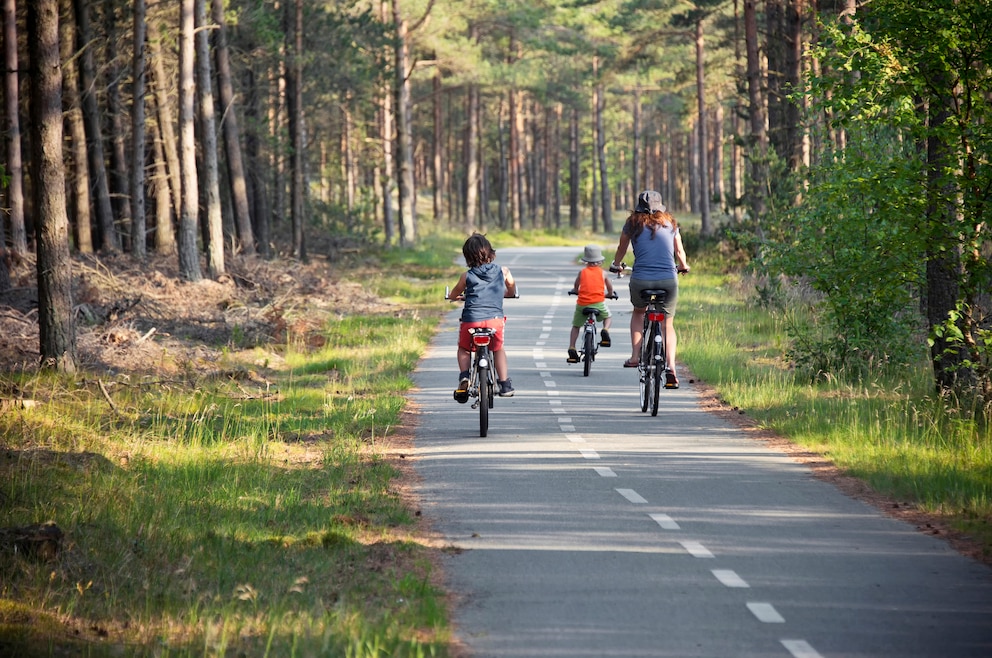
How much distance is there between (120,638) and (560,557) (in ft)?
8.78

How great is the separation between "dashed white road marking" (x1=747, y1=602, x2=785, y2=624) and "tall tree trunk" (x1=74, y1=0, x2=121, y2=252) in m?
26.2

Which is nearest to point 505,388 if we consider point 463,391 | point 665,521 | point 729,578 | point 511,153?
point 463,391

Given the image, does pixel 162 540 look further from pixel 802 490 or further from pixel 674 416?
pixel 674 416

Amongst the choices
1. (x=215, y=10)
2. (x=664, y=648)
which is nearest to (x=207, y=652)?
(x=664, y=648)

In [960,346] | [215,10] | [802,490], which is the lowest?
[802,490]

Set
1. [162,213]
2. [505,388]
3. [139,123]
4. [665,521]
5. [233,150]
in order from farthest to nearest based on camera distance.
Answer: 1. [162,213]
2. [233,150]
3. [139,123]
4. [505,388]
5. [665,521]

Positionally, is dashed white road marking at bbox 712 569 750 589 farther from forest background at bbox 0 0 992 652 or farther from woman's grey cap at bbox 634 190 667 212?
woman's grey cap at bbox 634 190 667 212

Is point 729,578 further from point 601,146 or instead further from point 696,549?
point 601,146

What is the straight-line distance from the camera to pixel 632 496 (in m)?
9.36

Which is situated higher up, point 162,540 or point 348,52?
point 348,52

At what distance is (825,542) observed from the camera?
7941 mm

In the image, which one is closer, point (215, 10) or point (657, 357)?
point (657, 357)

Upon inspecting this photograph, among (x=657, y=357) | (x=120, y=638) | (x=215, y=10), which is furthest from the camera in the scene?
(x=215, y=10)

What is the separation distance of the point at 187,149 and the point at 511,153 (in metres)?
54.6
